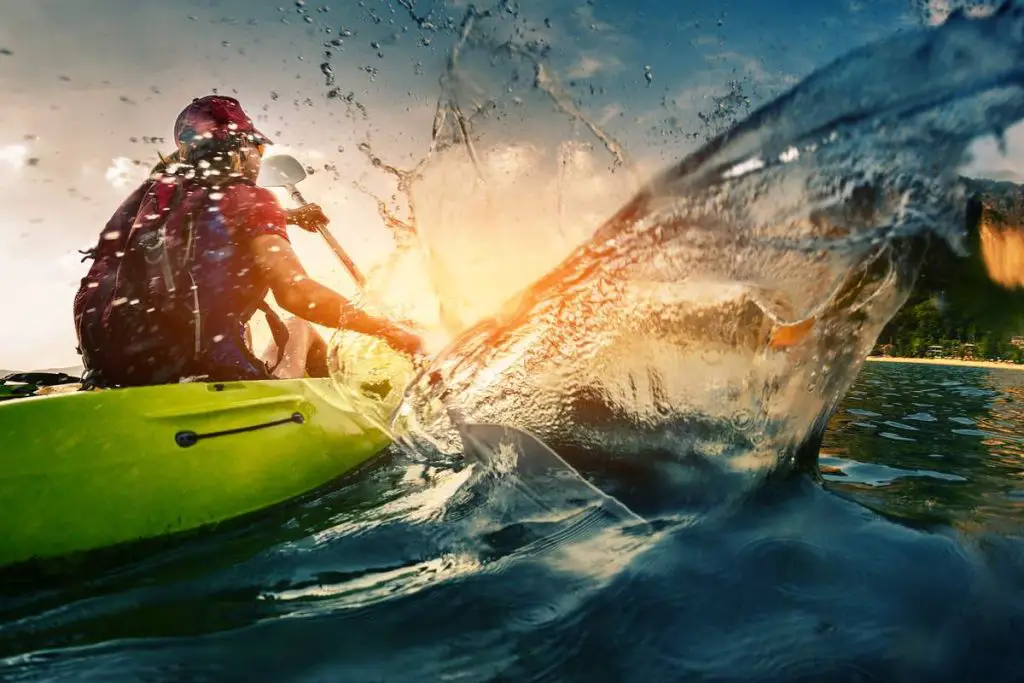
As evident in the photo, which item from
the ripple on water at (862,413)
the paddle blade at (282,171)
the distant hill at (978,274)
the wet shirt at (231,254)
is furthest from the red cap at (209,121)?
the ripple on water at (862,413)

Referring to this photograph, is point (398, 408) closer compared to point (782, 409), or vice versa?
point (782, 409)

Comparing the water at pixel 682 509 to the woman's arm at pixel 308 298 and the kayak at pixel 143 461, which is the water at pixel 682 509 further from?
the woman's arm at pixel 308 298

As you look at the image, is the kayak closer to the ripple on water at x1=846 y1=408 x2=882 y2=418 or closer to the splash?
the splash

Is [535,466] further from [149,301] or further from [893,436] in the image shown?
[893,436]

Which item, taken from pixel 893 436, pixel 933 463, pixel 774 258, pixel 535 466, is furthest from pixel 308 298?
pixel 893 436

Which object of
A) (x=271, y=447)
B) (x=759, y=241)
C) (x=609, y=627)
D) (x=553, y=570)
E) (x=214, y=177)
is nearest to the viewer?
(x=609, y=627)

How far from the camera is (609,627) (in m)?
1.86

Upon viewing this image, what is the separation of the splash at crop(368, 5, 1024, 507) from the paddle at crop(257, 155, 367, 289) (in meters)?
3.07

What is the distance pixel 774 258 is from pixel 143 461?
2825 millimetres

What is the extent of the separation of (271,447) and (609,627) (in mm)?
2104

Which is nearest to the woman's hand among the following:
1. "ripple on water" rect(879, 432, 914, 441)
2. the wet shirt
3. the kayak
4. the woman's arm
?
the wet shirt

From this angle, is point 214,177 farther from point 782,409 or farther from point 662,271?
point 782,409

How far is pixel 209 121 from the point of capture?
3.63m

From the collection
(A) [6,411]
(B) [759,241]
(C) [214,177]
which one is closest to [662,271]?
(B) [759,241]
